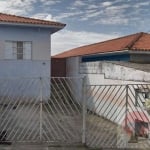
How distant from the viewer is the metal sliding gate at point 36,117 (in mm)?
9693

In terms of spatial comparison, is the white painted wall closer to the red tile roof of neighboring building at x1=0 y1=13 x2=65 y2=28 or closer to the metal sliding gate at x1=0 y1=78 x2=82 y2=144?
the metal sliding gate at x1=0 y1=78 x2=82 y2=144

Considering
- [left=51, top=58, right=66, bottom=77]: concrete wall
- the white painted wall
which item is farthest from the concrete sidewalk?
[left=51, top=58, right=66, bottom=77]: concrete wall

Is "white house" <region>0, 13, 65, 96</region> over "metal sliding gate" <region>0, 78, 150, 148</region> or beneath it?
over

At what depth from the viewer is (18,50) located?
1753 centimetres

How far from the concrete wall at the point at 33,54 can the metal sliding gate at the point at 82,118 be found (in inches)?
22.6

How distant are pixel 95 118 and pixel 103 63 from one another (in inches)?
101

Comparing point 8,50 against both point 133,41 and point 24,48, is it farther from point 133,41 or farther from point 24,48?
point 133,41

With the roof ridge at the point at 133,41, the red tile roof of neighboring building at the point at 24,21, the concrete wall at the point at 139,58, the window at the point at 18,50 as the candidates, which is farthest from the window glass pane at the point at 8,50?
the concrete wall at the point at 139,58

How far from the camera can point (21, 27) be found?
17.5 m

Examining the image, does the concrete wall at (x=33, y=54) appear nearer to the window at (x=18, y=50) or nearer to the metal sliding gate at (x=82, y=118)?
the window at (x=18, y=50)

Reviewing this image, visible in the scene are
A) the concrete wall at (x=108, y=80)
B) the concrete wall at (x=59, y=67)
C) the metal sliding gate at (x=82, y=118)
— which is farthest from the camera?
the concrete wall at (x=59, y=67)

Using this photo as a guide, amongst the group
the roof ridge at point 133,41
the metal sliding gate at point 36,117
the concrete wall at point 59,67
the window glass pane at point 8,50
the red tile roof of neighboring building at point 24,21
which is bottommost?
the metal sliding gate at point 36,117

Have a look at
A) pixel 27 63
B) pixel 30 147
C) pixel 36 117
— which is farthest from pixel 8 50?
pixel 30 147

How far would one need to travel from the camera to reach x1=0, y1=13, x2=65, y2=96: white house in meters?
17.2
